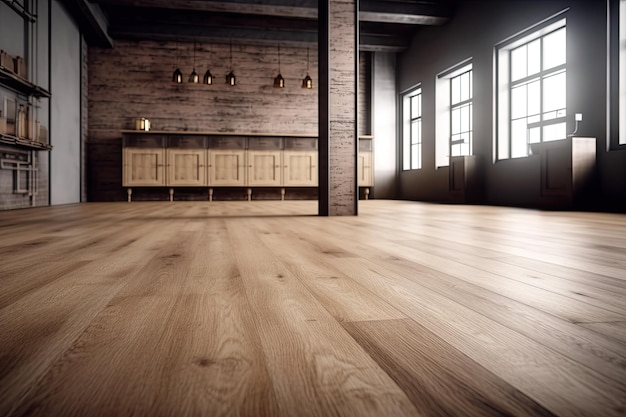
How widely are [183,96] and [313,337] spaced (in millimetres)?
8823

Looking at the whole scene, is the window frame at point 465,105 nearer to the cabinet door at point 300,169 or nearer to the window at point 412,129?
the window at point 412,129

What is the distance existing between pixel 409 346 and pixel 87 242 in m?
1.73

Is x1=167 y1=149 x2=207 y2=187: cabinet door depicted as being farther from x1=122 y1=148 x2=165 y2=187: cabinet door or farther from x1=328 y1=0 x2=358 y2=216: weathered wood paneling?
x1=328 y1=0 x2=358 y2=216: weathered wood paneling

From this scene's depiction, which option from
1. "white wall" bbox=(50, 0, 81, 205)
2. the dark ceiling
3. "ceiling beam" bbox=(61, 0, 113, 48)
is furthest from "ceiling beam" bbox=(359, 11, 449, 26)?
"white wall" bbox=(50, 0, 81, 205)

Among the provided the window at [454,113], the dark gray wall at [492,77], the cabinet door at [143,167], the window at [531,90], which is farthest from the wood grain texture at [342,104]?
the cabinet door at [143,167]

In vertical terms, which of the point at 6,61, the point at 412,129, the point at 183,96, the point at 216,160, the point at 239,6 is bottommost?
the point at 216,160

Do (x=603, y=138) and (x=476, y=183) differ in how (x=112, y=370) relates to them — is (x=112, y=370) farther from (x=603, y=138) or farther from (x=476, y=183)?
(x=476, y=183)

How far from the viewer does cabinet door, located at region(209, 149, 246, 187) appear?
27.3ft

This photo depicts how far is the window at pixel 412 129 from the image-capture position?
29.8ft

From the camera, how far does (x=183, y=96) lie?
29.0 feet

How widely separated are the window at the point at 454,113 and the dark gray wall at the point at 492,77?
0.45 feet

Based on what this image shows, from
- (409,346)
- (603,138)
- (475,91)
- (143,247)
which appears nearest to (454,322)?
(409,346)

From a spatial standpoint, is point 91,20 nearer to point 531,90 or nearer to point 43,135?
point 43,135

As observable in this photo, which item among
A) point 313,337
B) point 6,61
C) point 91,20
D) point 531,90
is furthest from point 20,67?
point 531,90
